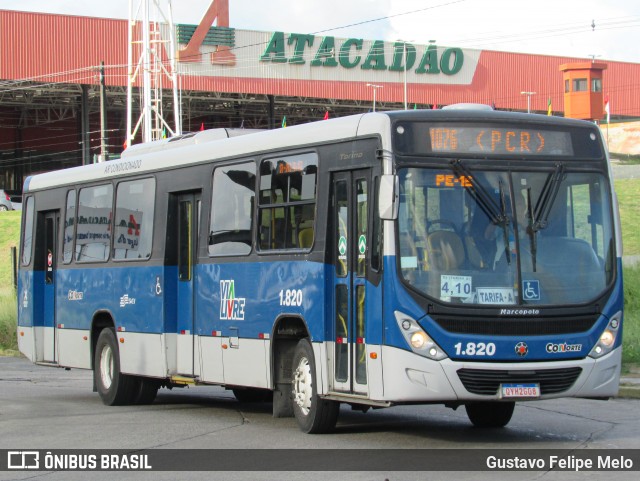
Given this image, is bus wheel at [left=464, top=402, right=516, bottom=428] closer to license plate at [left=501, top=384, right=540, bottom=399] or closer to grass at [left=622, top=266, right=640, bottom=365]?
license plate at [left=501, top=384, right=540, bottom=399]

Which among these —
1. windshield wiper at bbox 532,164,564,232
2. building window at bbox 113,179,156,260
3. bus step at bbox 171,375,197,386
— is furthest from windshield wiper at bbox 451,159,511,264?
building window at bbox 113,179,156,260

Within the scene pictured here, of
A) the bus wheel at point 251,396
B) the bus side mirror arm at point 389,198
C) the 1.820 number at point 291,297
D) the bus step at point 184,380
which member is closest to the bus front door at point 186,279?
the bus step at point 184,380

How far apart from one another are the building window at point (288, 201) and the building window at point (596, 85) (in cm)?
6154

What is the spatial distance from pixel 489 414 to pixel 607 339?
2.13 meters

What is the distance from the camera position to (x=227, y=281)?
14141mm

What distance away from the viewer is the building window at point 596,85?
7208 centimetres

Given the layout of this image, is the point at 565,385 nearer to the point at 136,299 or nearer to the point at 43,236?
the point at 136,299

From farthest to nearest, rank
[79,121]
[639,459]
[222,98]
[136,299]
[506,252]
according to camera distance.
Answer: [79,121] < [222,98] < [136,299] < [506,252] < [639,459]

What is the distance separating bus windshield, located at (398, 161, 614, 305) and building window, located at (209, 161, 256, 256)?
2.98 m

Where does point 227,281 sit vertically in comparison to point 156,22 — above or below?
below

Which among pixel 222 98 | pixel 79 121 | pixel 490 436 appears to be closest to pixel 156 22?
pixel 222 98

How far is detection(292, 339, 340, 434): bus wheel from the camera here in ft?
40.3

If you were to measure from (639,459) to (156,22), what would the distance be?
4250 cm

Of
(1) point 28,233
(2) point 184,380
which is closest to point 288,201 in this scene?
(2) point 184,380
